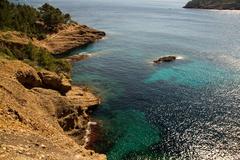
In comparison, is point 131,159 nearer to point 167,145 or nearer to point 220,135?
point 167,145

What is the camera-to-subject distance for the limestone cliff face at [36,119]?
32531 millimetres

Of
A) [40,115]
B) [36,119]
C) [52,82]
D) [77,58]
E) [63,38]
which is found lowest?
[77,58]

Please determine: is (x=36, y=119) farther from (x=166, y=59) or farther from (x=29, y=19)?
(x=29, y=19)

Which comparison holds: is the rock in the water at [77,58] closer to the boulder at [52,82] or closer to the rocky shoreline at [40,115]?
the rocky shoreline at [40,115]

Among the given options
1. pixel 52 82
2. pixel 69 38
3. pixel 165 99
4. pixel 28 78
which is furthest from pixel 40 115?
pixel 69 38

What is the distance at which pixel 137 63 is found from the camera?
4675 inches

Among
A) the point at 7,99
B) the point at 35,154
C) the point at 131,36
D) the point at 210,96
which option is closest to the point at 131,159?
the point at 7,99

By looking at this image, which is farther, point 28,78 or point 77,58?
point 77,58

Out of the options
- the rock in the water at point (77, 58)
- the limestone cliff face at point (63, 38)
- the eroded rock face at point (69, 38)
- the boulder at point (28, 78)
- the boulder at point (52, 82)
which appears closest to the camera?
the boulder at point (28, 78)

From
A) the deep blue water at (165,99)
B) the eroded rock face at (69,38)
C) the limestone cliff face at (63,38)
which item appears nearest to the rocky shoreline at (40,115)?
the deep blue water at (165,99)

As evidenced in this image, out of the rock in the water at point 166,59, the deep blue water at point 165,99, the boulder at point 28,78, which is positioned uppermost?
the boulder at point 28,78

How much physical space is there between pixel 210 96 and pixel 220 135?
22.2m

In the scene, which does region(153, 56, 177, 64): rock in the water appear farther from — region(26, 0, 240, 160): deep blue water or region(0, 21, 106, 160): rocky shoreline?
region(0, 21, 106, 160): rocky shoreline

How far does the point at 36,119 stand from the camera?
45.6 m
